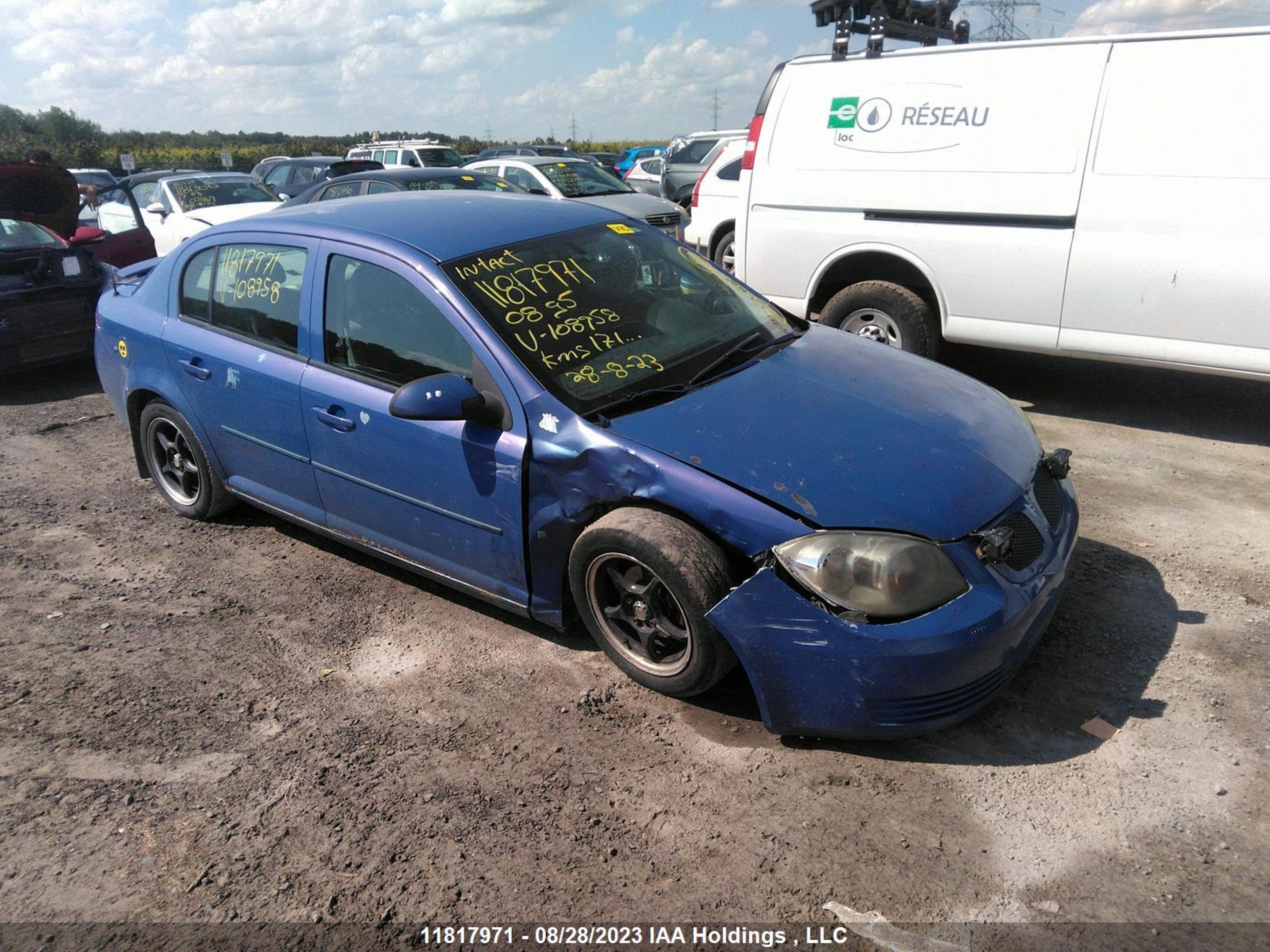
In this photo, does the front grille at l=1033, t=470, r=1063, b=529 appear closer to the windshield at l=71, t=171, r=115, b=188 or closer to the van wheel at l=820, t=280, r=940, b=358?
the van wheel at l=820, t=280, r=940, b=358

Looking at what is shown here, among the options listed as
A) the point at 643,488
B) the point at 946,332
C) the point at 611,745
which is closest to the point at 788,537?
the point at 643,488

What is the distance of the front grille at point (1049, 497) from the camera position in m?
3.28

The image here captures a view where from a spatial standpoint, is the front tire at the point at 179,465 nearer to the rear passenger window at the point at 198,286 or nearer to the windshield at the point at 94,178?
the rear passenger window at the point at 198,286

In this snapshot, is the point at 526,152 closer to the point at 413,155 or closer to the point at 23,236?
the point at 413,155

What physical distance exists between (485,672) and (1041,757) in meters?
1.98

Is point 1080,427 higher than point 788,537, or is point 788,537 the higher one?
point 788,537

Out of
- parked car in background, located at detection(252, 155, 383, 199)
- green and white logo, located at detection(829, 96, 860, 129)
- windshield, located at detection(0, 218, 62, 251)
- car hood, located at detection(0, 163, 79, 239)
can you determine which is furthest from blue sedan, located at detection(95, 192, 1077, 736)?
parked car in background, located at detection(252, 155, 383, 199)

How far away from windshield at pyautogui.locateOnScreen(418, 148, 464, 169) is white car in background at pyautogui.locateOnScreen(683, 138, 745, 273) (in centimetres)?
947

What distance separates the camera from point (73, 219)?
9523mm

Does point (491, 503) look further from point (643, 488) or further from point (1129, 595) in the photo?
point (1129, 595)

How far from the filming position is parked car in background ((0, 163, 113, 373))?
7562mm

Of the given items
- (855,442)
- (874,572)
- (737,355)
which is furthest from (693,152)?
(874,572)

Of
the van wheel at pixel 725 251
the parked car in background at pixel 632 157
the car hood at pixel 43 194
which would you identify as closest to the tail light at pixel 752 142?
the van wheel at pixel 725 251

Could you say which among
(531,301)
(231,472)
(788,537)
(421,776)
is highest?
(531,301)
